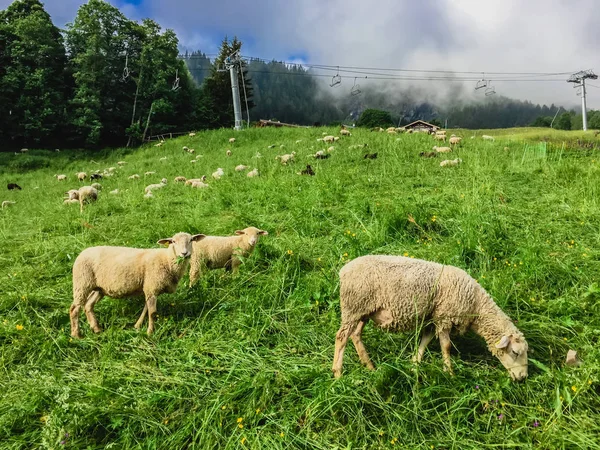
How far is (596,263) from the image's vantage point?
427cm

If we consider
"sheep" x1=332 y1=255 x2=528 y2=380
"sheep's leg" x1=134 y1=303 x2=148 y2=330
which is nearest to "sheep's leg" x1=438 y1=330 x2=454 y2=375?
"sheep" x1=332 y1=255 x2=528 y2=380

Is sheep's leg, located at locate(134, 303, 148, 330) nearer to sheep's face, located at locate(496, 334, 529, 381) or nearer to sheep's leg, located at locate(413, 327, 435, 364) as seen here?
sheep's leg, located at locate(413, 327, 435, 364)

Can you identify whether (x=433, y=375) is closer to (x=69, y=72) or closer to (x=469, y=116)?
(x=69, y=72)

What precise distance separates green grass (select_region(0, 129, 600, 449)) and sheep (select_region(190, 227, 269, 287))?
297mm

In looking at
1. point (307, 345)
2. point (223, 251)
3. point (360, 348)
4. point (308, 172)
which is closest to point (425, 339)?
point (360, 348)

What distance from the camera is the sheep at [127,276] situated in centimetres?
411

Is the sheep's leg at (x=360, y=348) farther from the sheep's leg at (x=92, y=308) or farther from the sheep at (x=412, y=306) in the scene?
the sheep's leg at (x=92, y=308)

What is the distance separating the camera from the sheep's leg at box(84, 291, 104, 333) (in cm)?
401

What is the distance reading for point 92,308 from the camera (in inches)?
165

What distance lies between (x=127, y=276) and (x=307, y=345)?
223 cm

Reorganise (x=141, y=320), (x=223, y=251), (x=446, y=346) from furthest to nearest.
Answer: (x=223, y=251) < (x=141, y=320) < (x=446, y=346)

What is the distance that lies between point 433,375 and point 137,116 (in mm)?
38405

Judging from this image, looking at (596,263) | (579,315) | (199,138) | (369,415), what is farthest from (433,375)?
(199,138)

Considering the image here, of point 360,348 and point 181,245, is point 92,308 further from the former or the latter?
point 360,348
